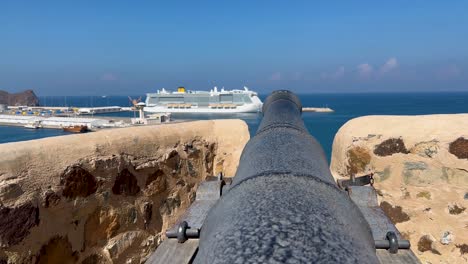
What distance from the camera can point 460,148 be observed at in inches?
131

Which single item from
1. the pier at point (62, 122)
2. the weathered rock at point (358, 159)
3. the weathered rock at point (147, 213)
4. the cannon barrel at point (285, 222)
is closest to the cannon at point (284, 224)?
the cannon barrel at point (285, 222)

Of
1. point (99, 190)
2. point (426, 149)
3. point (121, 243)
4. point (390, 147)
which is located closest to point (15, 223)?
point (99, 190)

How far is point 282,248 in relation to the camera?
33.1 inches

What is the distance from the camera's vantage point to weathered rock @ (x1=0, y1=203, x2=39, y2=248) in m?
2.14

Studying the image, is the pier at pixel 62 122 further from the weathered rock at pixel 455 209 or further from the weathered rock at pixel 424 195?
the weathered rock at pixel 455 209

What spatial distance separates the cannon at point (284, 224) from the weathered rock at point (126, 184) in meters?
1.22

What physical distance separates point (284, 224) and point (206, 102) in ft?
217

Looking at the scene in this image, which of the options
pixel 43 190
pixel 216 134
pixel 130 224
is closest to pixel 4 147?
pixel 43 190

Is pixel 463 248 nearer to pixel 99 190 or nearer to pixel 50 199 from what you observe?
pixel 99 190

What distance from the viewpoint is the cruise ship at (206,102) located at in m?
65.1

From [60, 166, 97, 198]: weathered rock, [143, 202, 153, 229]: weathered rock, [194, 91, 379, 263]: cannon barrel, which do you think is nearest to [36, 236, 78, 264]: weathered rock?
[60, 166, 97, 198]: weathered rock

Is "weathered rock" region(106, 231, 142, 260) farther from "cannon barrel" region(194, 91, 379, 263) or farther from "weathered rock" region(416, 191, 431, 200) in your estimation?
"weathered rock" region(416, 191, 431, 200)

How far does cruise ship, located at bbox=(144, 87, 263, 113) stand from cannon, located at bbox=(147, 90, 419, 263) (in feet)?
205

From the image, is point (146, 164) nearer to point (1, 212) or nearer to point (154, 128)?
point (154, 128)
